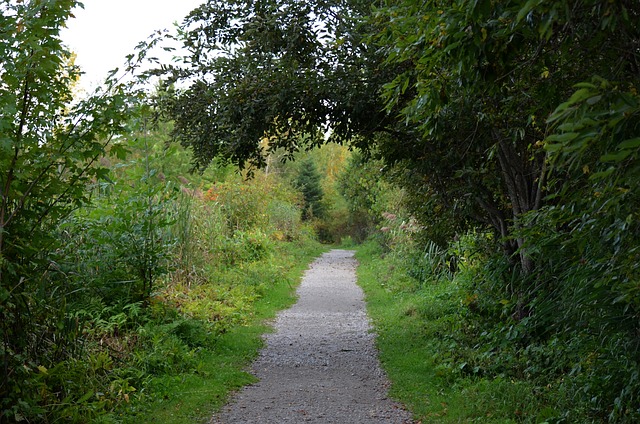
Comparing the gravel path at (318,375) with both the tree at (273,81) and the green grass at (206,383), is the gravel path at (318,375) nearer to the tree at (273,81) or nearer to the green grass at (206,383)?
the green grass at (206,383)

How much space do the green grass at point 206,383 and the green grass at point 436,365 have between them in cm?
219

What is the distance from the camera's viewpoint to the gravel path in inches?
282

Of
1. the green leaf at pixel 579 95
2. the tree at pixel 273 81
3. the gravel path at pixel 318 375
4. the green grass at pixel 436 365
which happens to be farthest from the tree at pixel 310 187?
the green leaf at pixel 579 95

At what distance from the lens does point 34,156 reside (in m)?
4.94

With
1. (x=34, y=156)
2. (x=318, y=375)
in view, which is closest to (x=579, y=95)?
(x=34, y=156)

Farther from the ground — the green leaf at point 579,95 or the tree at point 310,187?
the tree at point 310,187

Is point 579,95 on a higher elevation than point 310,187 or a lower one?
lower

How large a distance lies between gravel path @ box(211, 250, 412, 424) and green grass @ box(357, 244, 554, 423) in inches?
11.6

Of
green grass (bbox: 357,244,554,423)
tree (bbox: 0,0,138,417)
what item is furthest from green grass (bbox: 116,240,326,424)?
green grass (bbox: 357,244,554,423)

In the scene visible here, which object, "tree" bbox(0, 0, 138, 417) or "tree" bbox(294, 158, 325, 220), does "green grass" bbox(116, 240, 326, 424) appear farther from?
"tree" bbox(294, 158, 325, 220)

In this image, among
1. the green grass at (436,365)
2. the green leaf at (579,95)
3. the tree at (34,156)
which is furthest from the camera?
the green grass at (436,365)

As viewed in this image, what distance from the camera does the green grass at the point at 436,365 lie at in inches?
261

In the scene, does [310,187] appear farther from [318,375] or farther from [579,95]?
[579,95]

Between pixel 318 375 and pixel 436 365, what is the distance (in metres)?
1.73
